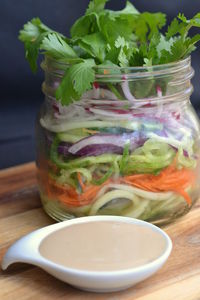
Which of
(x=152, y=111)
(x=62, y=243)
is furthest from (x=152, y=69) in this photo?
(x=62, y=243)

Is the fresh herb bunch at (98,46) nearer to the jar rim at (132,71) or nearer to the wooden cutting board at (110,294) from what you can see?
the jar rim at (132,71)

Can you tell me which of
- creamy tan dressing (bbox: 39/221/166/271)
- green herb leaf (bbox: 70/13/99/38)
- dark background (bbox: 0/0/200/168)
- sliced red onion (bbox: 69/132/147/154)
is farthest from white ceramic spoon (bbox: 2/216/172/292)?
dark background (bbox: 0/0/200/168)

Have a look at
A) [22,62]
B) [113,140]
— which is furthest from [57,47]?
[22,62]

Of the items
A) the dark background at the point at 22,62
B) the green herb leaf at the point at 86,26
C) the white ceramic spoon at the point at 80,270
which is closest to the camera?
the white ceramic spoon at the point at 80,270

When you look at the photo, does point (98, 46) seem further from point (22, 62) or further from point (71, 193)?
point (22, 62)

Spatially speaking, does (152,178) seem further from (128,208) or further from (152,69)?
(152,69)

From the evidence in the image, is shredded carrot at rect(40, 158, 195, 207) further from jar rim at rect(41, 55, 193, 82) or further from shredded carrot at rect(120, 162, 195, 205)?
jar rim at rect(41, 55, 193, 82)

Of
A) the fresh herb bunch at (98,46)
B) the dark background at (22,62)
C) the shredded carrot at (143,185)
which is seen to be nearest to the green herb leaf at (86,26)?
the fresh herb bunch at (98,46)
